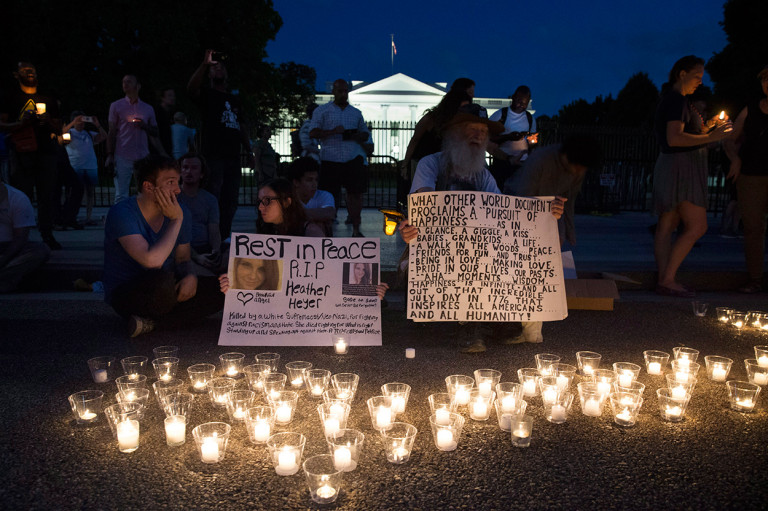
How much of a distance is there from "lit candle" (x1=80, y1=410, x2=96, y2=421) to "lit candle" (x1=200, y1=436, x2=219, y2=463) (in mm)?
859

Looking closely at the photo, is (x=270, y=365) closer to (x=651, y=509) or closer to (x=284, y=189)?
(x=284, y=189)

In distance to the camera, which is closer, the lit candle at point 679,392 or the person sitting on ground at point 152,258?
the lit candle at point 679,392

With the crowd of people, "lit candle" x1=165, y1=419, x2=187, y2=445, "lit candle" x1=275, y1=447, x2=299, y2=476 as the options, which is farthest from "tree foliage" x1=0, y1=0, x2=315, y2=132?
"lit candle" x1=275, y1=447, x2=299, y2=476

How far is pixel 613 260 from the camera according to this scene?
8320mm

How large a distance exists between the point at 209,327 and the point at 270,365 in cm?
165

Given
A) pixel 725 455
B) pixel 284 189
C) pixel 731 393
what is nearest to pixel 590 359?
pixel 731 393

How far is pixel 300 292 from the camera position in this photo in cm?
476

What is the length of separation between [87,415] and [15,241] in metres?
3.70

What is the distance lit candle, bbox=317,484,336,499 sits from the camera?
239 centimetres

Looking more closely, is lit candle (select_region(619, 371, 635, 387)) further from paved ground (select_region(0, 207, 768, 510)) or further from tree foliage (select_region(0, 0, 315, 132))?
tree foliage (select_region(0, 0, 315, 132))

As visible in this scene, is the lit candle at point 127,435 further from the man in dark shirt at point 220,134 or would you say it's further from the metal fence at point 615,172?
the metal fence at point 615,172

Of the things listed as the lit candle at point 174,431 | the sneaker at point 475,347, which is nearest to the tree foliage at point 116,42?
the sneaker at point 475,347

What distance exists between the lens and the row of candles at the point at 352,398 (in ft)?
8.98

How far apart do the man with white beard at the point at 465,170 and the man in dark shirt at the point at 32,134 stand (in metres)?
5.38
